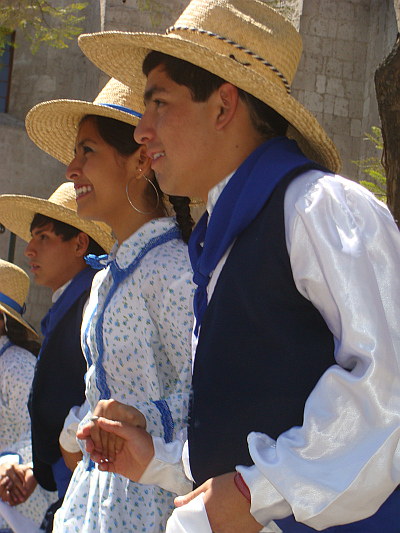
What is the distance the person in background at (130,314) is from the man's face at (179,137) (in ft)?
1.29

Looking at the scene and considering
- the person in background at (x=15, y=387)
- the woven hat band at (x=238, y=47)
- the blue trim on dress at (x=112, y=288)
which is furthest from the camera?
the person in background at (x=15, y=387)

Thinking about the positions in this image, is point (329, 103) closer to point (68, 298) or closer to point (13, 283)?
point (13, 283)

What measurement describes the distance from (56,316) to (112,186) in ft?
2.90

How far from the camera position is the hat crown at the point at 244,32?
5.59ft

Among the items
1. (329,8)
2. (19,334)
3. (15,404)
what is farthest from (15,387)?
(329,8)

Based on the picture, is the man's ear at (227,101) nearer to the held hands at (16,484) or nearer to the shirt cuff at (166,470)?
the shirt cuff at (166,470)

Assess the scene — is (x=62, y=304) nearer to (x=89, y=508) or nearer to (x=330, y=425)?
(x=89, y=508)

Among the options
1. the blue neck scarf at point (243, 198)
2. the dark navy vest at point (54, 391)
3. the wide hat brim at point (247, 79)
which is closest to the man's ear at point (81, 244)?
the dark navy vest at point (54, 391)

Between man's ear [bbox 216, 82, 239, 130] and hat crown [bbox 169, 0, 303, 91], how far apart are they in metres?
0.08

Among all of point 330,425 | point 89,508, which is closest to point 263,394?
point 330,425

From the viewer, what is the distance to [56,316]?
3021 mm

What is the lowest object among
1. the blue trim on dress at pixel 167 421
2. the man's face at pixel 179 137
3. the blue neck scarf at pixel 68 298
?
the blue neck scarf at pixel 68 298

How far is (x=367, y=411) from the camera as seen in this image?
1093mm

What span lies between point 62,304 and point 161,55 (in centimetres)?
149
